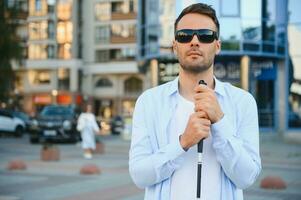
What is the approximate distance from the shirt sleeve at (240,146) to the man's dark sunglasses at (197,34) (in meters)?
0.34

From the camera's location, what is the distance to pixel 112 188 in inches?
458

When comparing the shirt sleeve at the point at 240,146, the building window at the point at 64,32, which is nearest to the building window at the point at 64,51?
the building window at the point at 64,32

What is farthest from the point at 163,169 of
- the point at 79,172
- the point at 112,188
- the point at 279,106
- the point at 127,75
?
the point at 127,75

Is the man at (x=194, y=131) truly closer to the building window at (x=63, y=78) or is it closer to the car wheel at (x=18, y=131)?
the car wheel at (x=18, y=131)

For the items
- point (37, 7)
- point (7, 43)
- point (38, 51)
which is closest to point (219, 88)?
point (7, 43)

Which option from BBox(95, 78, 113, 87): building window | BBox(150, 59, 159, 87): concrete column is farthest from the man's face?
BBox(95, 78, 113, 87): building window

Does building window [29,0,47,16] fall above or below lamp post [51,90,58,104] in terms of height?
above

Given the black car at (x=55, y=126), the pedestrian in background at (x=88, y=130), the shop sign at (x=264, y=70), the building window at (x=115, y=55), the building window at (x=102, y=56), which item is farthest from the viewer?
the building window at (x=102, y=56)

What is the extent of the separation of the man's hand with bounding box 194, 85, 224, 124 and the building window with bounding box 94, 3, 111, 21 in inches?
2627

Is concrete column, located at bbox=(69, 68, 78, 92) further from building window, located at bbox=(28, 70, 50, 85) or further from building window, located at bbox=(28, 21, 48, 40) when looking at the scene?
building window, located at bbox=(28, 21, 48, 40)

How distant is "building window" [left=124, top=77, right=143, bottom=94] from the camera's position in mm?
68250

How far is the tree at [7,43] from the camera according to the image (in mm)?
28922

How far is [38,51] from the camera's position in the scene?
228ft

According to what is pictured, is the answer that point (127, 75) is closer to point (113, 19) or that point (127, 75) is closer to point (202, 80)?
point (113, 19)
